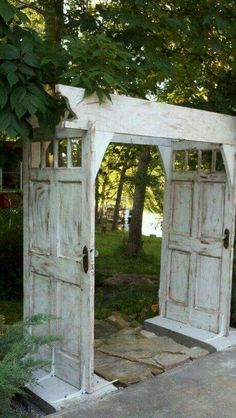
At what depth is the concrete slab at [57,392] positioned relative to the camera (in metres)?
3.44

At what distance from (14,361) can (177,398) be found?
148cm

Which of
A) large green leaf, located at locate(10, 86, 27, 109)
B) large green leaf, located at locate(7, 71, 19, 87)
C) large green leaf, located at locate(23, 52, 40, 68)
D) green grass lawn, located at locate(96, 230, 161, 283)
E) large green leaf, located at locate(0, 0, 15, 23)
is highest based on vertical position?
large green leaf, located at locate(0, 0, 15, 23)

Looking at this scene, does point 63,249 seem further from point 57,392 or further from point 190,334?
point 190,334

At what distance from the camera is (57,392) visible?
141 inches

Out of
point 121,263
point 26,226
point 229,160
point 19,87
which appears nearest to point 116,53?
point 19,87

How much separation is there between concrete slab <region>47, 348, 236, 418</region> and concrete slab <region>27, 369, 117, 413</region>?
7 centimetres

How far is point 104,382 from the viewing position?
3773 mm

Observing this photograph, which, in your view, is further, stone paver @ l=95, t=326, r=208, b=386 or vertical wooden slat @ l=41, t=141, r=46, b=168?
stone paver @ l=95, t=326, r=208, b=386

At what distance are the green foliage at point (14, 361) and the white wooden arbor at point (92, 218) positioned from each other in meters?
0.45

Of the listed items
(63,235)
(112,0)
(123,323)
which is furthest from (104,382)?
(112,0)

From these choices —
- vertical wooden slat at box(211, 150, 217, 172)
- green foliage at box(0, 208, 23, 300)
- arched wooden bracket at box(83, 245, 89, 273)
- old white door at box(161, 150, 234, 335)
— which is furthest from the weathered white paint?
green foliage at box(0, 208, 23, 300)

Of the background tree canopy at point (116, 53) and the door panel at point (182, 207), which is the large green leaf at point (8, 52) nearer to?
the background tree canopy at point (116, 53)

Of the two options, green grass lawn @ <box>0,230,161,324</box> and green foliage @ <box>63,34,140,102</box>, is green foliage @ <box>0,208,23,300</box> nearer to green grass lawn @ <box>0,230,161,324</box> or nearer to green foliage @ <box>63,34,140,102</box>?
green grass lawn @ <box>0,230,161,324</box>

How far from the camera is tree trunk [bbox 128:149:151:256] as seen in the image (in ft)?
31.5
